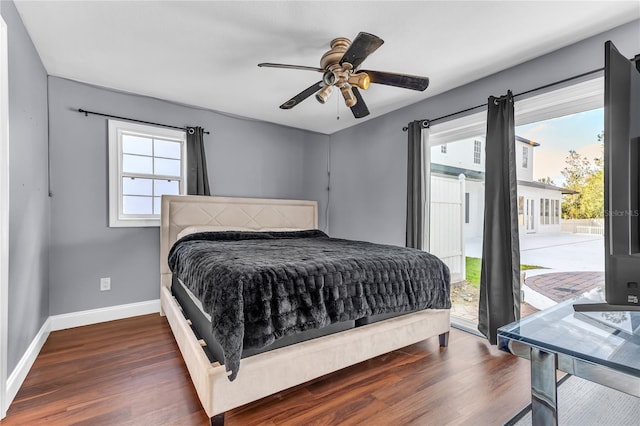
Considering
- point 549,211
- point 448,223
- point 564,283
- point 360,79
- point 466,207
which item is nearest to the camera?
point 360,79

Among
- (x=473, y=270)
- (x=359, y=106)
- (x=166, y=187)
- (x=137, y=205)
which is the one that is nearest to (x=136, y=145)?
(x=166, y=187)

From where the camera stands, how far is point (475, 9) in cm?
195

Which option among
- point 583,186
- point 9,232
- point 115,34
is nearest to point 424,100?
point 583,186

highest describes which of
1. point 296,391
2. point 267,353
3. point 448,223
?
point 448,223

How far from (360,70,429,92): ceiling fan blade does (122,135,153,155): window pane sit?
2703mm

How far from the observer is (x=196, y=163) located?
3.65 meters

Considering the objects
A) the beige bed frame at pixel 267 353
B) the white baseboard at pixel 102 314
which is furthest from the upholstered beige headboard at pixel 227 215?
the white baseboard at pixel 102 314

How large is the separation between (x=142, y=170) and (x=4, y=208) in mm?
1843

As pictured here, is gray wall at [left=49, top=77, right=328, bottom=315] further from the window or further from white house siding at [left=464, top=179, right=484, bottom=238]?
white house siding at [left=464, top=179, right=484, bottom=238]

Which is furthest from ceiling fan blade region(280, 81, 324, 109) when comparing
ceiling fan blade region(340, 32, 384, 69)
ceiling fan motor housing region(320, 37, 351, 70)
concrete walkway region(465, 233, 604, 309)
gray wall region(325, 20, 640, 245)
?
concrete walkway region(465, 233, 604, 309)

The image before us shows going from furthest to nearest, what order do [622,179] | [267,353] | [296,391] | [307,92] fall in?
1. [307,92]
2. [296,391]
3. [267,353]
4. [622,179]

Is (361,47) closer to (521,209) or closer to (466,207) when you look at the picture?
(521,209)

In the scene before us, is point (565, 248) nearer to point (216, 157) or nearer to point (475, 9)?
point (475, 9)

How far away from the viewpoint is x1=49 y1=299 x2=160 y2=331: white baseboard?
294 centimetres
